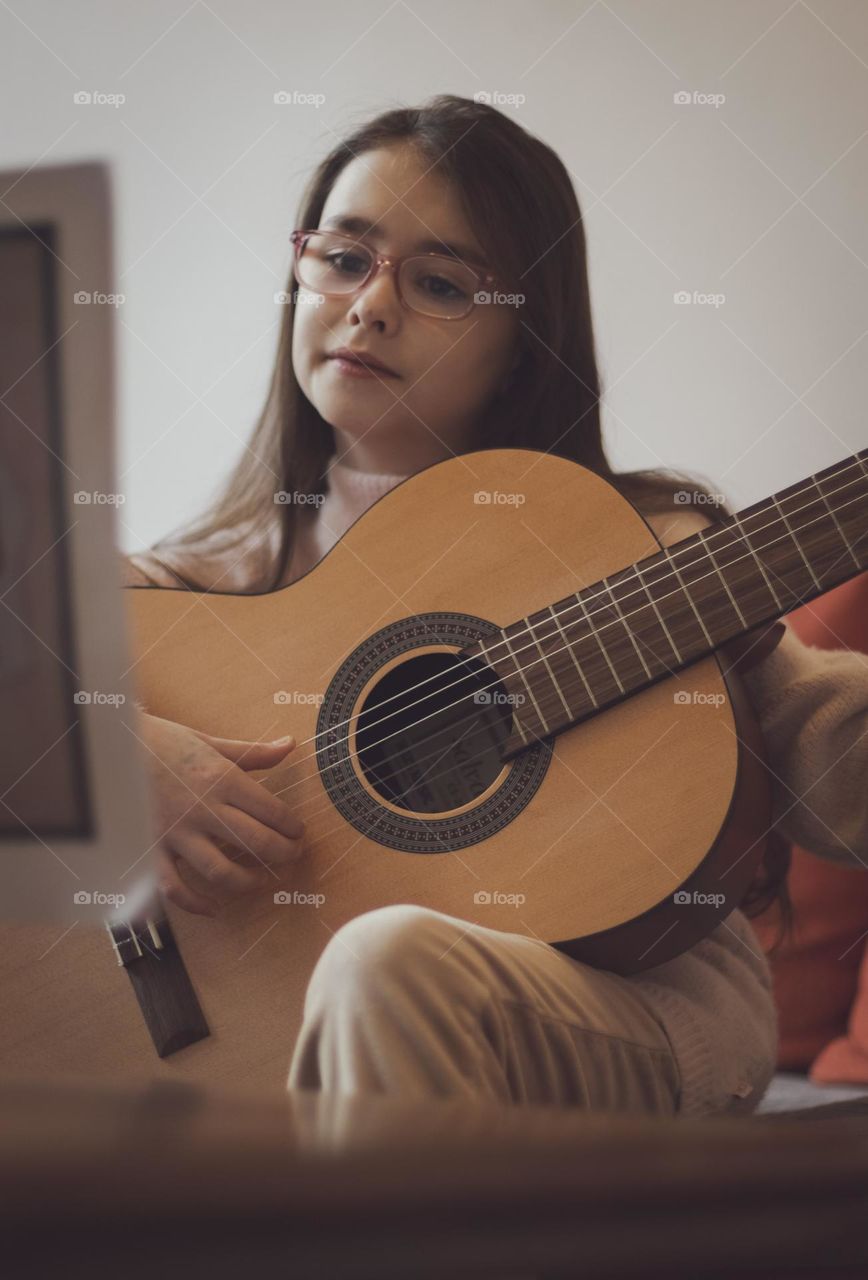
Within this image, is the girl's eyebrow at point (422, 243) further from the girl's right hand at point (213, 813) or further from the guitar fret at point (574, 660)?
the girl's right hand at point (213, 813)

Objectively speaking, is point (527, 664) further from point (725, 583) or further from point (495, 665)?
point (725, 583)

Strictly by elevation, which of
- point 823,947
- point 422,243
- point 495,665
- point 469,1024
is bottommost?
point 823,947

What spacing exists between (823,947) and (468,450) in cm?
66

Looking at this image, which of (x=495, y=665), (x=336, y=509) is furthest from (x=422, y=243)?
(x=495, y=665)

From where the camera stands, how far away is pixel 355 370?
46.0 inches

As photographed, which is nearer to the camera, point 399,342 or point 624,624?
point 624,624

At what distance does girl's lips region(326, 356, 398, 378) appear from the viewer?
1.17 m

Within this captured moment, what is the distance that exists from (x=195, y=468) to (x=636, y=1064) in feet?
2.58

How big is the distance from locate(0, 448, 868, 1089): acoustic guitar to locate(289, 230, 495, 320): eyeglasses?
8.3 inches

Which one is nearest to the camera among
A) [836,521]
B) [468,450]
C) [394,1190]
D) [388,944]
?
[394,1190]

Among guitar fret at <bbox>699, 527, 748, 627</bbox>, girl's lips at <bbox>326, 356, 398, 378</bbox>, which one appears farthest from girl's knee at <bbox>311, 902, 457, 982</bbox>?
girl's lips at <bbox>326, 356, 398, 378</bbox>

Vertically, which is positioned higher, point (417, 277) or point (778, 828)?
point (417, 277)

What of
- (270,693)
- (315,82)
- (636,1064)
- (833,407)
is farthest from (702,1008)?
(315,82)

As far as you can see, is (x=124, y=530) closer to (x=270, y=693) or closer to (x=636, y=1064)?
(x=270, y=693)
